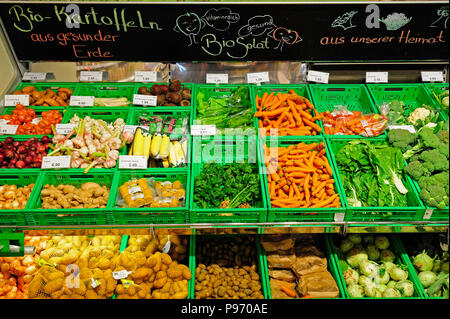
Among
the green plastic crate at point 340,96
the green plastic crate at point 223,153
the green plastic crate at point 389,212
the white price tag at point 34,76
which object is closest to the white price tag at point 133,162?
the green plastic crate at point 223,153

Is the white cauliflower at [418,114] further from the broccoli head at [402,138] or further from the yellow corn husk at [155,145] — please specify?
the yellow corn husk at [155,145]

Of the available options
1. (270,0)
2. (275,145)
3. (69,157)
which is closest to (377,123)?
(275,145)

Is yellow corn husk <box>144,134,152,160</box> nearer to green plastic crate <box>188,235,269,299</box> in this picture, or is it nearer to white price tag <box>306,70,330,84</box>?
green plastic crate <box>188,235,269,299</box>

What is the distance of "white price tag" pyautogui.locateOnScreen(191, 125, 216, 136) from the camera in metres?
3.15

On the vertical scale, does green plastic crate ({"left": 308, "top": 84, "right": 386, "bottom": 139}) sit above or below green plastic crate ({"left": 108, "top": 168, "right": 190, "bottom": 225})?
above

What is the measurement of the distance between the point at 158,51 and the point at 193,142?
3.49 ft

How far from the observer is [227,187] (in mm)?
2949

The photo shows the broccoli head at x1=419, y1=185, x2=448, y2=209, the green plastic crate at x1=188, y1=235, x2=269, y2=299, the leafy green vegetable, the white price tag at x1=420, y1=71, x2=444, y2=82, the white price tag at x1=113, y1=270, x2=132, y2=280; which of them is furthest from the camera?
the white price tag at x1=420, y1=71, x2=444, y2=82

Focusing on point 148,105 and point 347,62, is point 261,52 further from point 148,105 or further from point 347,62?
point 148,105

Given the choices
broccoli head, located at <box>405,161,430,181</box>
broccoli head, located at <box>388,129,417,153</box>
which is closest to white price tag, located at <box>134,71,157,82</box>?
broccoli head, located at <box>388,129,417,153</box>

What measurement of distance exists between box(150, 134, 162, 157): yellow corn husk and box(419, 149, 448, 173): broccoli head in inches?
89.2

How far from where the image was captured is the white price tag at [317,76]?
3.62 meters

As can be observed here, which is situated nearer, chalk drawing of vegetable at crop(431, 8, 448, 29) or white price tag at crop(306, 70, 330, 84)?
chalk drawing of vegetable at crop(431, 8, 448, 29)

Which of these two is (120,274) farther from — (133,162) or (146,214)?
(133,162)
